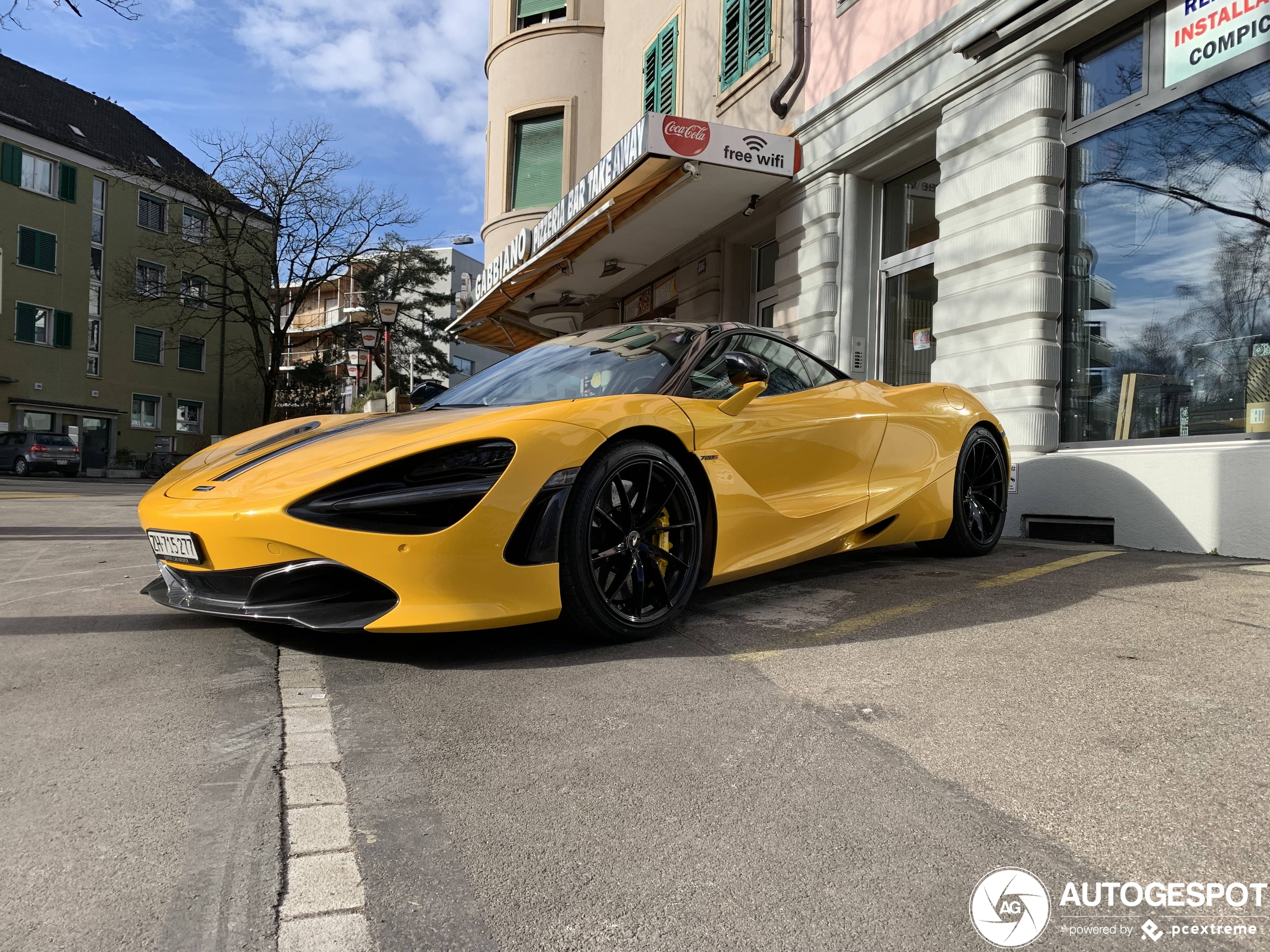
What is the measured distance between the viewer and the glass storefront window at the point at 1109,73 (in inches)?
247

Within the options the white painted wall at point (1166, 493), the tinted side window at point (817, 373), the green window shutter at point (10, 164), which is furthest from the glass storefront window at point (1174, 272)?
the green window shutter at point (10, 164)

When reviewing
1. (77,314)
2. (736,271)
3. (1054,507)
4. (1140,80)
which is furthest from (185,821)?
(77,314)

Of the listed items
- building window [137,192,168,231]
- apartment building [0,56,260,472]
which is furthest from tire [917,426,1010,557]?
building window [137,192,168,231]

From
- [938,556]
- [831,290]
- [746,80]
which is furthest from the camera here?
[746,80]

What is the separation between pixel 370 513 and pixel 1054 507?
17.2 ft

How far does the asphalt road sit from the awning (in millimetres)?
6742

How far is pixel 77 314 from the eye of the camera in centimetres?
3469

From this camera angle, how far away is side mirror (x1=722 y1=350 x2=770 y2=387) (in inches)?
140

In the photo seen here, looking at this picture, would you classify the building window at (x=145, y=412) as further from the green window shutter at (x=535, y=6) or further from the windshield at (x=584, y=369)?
the windshield at (x=584, y=369)

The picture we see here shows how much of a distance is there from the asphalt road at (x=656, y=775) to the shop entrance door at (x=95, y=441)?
119 ft

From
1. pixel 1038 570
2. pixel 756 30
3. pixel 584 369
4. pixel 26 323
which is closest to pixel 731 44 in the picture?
pixel 756 30

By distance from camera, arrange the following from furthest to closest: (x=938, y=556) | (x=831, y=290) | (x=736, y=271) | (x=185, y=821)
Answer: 1. (x=736, y=271)
2. (x=831, y=290)
3. (x=938, y=556)
4. (x=185, y=821)

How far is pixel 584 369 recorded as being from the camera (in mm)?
3902

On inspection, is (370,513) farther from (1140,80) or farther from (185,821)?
(1140,80)
